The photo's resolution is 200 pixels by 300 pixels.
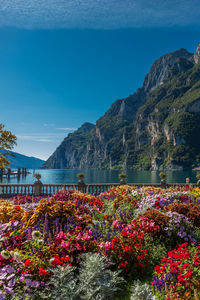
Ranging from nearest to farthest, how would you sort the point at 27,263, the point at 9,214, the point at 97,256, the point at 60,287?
the point at 60,287
the point at 27,263
the point at 97,256
the point at 9,214

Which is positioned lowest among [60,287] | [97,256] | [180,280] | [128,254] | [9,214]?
[60,287]

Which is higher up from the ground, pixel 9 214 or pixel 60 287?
pixel 9 214

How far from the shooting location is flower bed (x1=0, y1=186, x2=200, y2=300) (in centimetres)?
397

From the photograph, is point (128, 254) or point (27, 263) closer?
point (27, 263)

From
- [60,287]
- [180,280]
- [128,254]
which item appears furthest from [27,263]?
[180,280]

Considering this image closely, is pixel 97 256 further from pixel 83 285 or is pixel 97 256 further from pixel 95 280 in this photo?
pixel 83 285

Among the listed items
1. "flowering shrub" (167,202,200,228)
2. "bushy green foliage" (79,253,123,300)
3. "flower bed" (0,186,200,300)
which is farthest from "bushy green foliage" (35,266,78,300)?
"flowering shrub" (167,202,200,228)

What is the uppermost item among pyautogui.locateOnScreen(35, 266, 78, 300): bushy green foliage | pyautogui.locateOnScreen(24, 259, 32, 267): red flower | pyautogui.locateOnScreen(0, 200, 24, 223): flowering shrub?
pyautogui.locateOnScreen(0, 200, 24, 223): flowering shrub

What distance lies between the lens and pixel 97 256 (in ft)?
14.8

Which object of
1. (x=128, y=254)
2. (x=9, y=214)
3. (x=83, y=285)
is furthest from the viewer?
→ (x=9, y=214)

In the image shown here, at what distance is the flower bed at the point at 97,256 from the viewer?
3.97 metres

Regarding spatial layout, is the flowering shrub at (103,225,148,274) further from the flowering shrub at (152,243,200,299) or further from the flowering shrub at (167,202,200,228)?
the flowering shrub at (167,202,200,228)

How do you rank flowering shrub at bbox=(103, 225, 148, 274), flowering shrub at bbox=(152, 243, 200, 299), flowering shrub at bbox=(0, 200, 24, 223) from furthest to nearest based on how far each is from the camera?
flowering shrub at bbox=(0, 200, 24, 223)
flowering shrub at bbox=(103, 225, 148, 274)
flowering shrub at bbox=(152, 243, 200, 299)

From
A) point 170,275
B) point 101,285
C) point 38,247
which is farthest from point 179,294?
point 38,247
